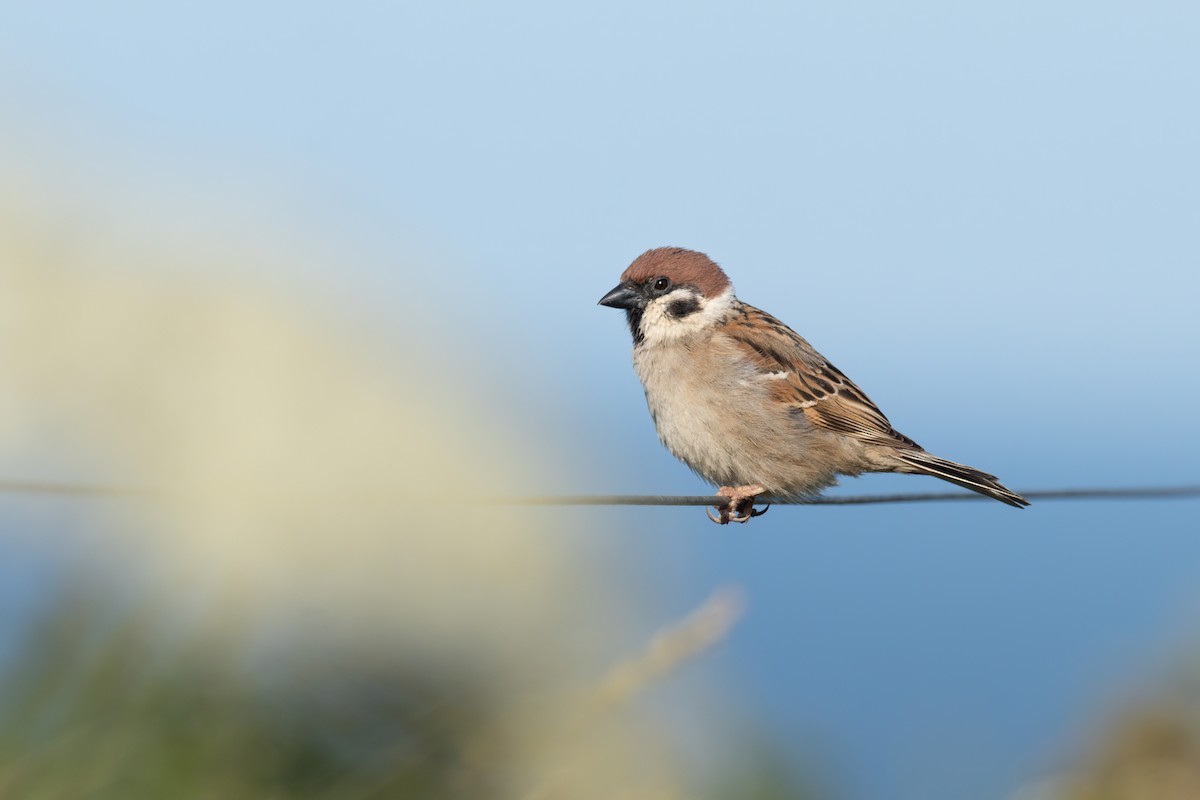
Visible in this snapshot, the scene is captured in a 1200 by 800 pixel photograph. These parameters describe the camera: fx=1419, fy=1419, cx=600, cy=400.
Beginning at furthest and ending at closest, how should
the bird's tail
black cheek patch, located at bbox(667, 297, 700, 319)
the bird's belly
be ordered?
black cheek patch, located at bbox(667, 297, 700, 319)
the bird's belly
the bird's tail

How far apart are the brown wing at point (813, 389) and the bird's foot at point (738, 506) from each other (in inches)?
12.8

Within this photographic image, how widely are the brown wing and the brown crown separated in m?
0.16

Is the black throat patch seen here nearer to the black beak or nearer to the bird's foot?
the black beak

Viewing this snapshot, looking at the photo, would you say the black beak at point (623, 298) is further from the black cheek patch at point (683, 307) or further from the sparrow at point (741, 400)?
the black cheek patch at point (683, 307)

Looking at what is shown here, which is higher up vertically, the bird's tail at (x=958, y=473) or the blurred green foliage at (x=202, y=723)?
the bird's tail at (x=958, y=473)

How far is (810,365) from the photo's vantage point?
4469 mm

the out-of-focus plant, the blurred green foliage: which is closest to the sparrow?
the out-of-focus plant

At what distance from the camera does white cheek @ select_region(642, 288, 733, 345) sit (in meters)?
4.35

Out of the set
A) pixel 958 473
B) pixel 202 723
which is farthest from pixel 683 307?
pixel 202 723

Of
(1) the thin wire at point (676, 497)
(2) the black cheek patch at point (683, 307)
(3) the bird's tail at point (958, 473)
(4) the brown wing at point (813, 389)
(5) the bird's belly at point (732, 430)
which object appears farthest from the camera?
(2) the black cheek patch at point (683, 307)

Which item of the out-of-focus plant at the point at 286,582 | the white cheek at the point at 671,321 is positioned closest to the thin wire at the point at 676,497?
the out-of-focus plant at the point at 286,582

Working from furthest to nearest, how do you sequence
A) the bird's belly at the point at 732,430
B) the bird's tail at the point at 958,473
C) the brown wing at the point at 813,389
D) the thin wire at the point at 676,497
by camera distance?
the brown wing at the point at 813,389 < the bird's belly at the point at 732,430 < the bird's tail at the point at 958,473 < the thin wire at the point at 676,497

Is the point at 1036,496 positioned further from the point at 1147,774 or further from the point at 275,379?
the point at 275,379

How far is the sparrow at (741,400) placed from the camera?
414 cm
